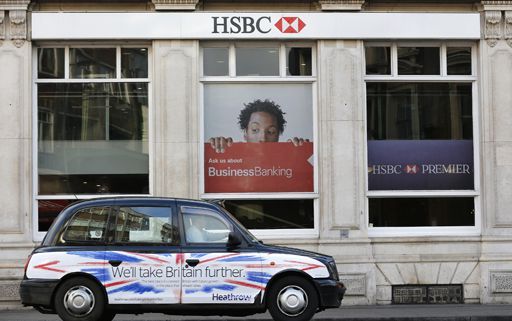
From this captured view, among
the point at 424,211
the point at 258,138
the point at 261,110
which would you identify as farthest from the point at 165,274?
the point at 424,211

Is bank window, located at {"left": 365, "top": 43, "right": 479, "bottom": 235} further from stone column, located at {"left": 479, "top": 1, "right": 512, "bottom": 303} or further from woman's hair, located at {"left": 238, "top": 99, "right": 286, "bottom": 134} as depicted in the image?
woman's hair, located at {"left": 238, "top": 99, "right": 286, "bottom": 134}

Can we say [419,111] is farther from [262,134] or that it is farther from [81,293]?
[81,293]

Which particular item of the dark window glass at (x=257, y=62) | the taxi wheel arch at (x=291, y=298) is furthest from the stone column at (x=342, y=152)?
Result: the taxi wheel arch at (x=291, y=298)

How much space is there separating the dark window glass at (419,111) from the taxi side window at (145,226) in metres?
6.18

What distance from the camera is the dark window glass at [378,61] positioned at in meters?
17.8

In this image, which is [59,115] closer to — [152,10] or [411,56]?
[152,10]

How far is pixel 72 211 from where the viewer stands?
1291 cm

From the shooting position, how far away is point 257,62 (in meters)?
17.7

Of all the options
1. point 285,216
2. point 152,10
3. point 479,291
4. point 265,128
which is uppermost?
point 152,10

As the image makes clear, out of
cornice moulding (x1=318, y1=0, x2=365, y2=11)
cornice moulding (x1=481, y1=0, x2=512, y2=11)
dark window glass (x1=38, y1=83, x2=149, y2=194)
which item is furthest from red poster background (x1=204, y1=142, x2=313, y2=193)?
cornice moulding (x1=481, y1=0, x2=512, y2=11)

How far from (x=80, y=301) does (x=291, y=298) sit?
2.84 m

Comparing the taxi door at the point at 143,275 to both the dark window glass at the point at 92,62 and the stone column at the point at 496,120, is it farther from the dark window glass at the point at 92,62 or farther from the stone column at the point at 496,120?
the stone column at the point at 496,120

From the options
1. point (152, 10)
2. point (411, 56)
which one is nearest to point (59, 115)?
point (152, 10)

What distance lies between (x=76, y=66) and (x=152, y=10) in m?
1.79
